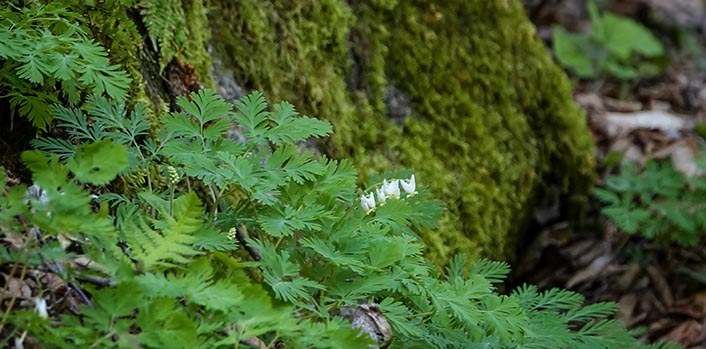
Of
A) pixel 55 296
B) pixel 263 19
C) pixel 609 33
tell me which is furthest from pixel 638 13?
pixel 55 296

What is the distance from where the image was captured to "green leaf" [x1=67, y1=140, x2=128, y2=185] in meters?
1.46

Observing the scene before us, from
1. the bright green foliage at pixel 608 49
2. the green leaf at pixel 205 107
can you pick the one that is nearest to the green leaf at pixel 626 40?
the bright green foliage at pixel 608 49

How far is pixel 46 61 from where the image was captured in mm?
1859

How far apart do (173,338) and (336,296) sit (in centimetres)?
46

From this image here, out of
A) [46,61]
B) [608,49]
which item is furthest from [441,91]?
[608,49]

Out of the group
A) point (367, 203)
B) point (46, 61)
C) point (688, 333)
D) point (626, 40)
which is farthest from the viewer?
point (626, 40)

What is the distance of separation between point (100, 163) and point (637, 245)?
3330 mm

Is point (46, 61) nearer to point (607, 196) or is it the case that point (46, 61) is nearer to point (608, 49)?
point (607, 196)

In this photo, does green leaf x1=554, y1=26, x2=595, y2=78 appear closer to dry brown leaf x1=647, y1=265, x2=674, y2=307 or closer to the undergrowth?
dry brown leaf x1=647, y1=265, x2=674, y2=307

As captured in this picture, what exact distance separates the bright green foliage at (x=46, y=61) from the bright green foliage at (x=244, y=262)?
9 centimetres

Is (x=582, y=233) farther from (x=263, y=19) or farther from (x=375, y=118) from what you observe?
(x=263, y=19)

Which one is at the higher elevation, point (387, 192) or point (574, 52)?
point (387, 192)

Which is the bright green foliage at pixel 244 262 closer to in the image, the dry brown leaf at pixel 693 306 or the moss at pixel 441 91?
the moss at pixel 441 91

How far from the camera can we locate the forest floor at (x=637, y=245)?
3.85 m
